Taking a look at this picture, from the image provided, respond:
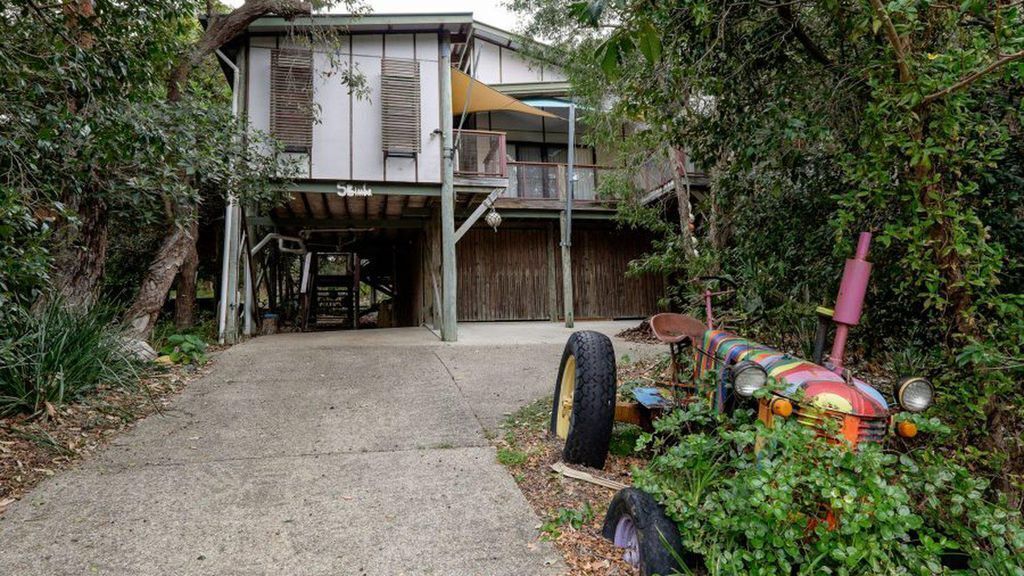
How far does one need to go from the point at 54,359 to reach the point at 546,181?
9.98m

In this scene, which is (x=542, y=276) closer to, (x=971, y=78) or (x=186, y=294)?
(x=186, y=294)

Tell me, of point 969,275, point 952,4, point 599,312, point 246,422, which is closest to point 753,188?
point 952,4

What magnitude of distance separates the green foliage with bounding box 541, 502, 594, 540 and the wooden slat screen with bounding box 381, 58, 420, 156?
7283mm

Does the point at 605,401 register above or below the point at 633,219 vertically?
below

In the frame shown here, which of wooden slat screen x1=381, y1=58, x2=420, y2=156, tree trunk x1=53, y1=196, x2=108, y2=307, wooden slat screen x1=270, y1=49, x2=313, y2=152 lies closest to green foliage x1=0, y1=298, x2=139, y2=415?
tree trunk x1=53, y1=196, x2=108, y2=307

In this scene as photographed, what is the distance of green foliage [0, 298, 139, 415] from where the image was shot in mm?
3727

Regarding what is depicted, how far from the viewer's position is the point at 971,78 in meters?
1.74

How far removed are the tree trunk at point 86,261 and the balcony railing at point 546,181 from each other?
25.8 ft

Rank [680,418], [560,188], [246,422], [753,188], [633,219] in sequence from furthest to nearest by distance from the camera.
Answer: [560,188], [633,219], [246,422], [753,188], [680,418]

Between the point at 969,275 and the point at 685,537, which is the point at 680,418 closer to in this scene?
the point at 685,537

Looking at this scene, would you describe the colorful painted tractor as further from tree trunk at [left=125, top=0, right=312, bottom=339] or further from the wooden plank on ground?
tree trunk at [left=125, top=0, right=312, bottom=339]

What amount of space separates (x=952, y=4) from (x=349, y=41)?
865 centimetres

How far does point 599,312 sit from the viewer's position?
44.8 ft

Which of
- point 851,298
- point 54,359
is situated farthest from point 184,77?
point 851,298
